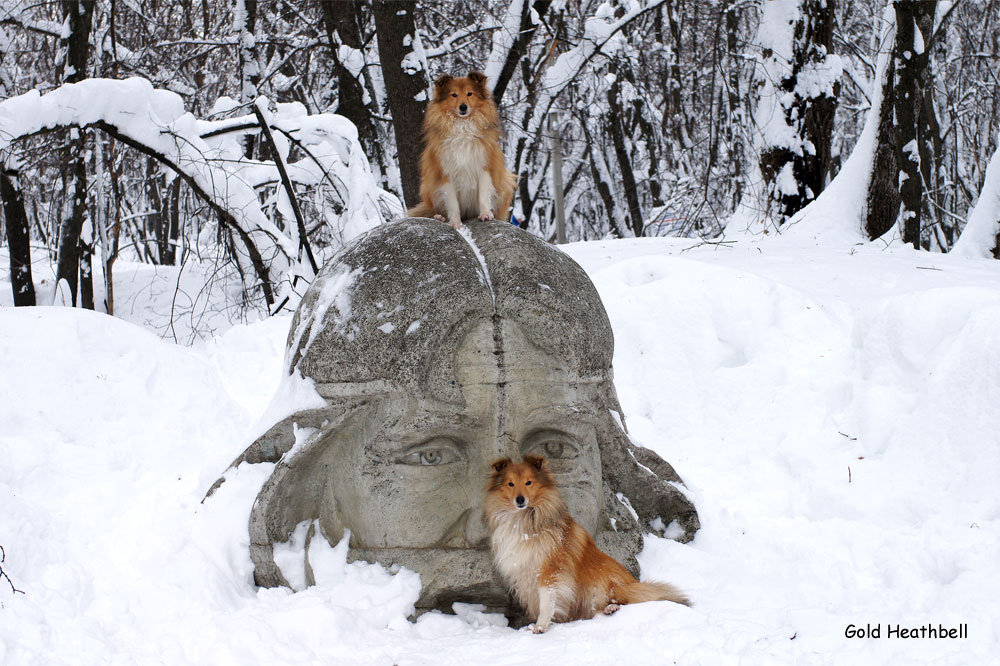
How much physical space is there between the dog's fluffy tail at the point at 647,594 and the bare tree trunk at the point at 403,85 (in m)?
5.71

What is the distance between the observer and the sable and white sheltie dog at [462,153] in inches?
210

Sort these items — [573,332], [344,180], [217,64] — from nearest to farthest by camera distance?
[573,332]
[344,180]
[217,64]

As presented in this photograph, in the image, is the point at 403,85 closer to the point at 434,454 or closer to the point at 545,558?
the point at 434,454

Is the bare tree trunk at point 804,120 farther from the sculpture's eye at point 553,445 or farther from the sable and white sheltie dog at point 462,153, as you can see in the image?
the sculpture's eye at point 553,445

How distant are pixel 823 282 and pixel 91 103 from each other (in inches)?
269

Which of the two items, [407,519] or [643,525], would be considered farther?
[643,525]

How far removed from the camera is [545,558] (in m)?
4.27

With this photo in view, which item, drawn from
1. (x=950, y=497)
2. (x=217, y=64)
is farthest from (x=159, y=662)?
(x=217, y=64)

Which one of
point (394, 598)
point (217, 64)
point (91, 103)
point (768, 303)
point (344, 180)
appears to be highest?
point (217, 64)

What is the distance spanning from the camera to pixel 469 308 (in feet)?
15.3

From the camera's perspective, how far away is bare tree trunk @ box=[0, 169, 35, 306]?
10.3 m

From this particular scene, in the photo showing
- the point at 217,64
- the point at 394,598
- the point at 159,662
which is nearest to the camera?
the point at 159,662

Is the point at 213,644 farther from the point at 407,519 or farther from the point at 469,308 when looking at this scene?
the point at 469,308

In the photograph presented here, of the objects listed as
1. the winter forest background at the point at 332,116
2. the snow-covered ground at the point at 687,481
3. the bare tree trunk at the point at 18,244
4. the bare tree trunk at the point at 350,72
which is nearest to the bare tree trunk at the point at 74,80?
the winter forest background at the point at 332,116
